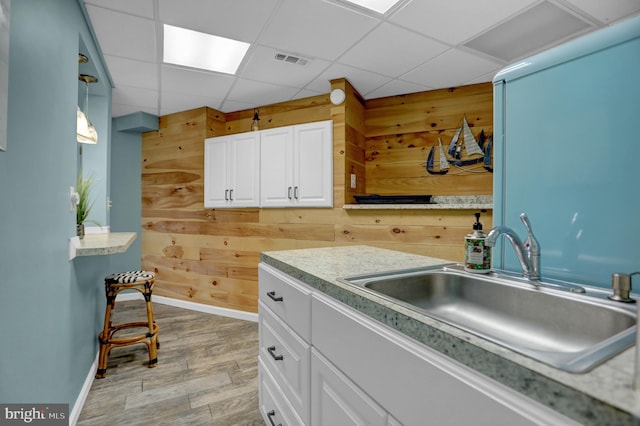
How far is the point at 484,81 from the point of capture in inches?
120

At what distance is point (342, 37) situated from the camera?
2.32m

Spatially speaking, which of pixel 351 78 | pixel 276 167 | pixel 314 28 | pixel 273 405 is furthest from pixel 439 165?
pixel 273 405

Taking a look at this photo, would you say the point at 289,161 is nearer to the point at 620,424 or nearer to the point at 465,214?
the point at 465,214

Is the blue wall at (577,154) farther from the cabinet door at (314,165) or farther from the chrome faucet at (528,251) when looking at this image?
the cabinet door at (314,165)

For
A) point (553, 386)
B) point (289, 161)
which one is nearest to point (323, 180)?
point (289, 161)

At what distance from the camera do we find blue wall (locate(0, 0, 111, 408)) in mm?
1098

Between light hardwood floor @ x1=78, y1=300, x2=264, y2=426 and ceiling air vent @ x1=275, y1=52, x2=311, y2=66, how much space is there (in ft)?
8.42

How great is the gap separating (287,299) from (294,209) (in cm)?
216

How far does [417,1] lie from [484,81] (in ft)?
5.02

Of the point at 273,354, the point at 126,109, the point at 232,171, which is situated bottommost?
the point at 273,354

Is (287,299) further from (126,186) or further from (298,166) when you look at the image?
(126,186)

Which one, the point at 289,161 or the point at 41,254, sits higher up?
the point at 289,161

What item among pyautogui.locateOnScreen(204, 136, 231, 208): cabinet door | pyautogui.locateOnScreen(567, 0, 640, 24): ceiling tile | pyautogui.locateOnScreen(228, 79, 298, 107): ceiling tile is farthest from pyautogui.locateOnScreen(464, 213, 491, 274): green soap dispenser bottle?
pyautogui.locateOnScreen(204, 136, 231, 208): cabinet door

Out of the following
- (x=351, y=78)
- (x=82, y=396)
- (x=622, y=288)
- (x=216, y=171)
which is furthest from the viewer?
(x=216, y=171)
